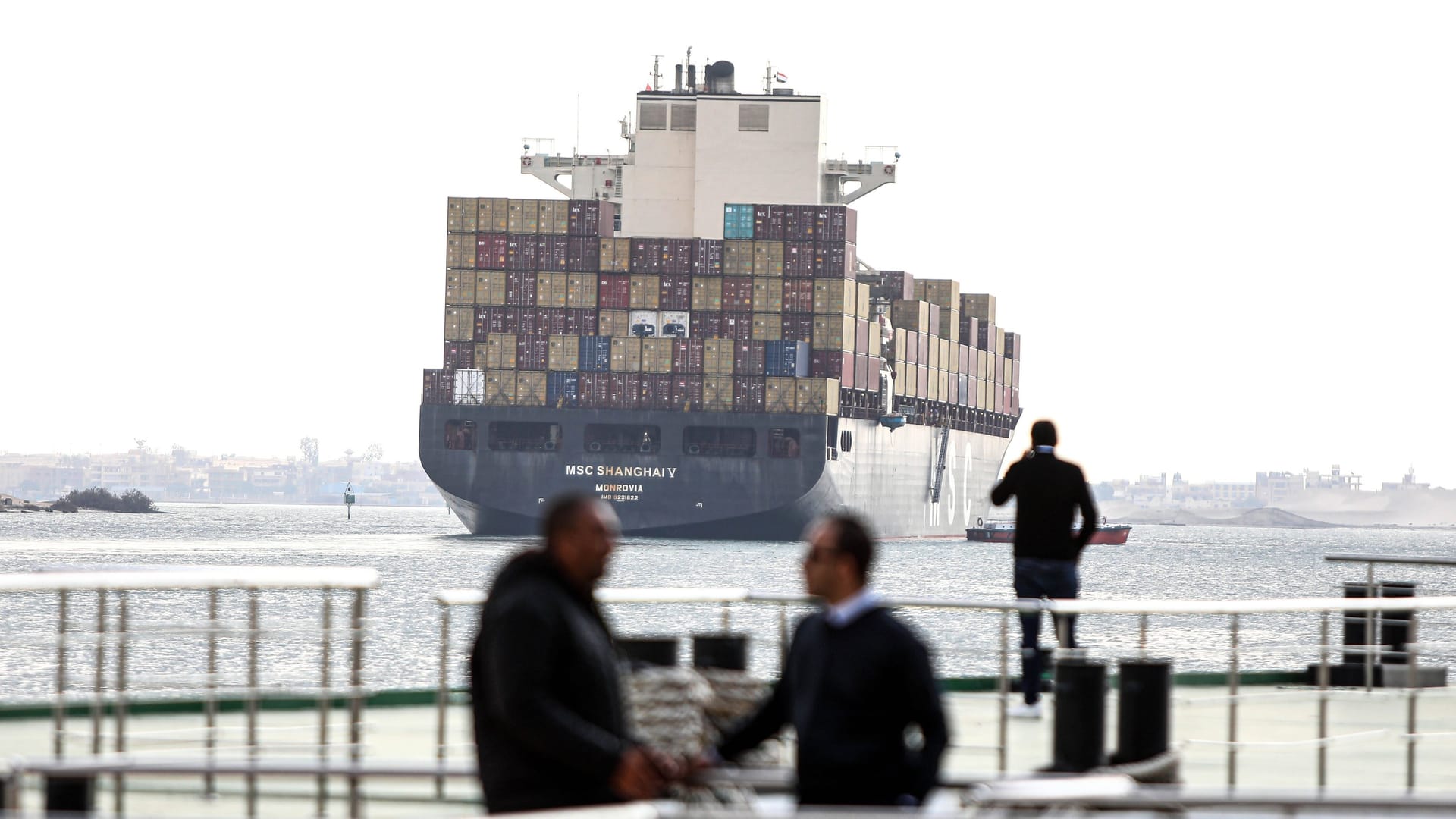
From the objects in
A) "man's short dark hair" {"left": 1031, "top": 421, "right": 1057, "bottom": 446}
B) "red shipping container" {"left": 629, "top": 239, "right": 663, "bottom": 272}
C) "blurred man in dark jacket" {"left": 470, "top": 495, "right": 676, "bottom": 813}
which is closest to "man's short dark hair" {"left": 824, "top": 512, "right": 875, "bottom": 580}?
"blurred man in dark jacket" {"left": 470, "top": 495, "right": 676, "bottom": 813}

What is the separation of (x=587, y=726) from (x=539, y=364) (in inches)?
2611

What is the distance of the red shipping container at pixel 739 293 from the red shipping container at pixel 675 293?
1.29m

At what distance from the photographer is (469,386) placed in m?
69.4

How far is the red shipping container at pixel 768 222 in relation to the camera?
70812 millimetres

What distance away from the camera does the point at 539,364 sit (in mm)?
69625

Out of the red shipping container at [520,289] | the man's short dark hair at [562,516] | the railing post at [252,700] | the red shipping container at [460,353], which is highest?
the red shipping container at [520,289]

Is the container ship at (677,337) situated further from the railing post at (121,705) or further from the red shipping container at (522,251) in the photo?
the railing post at (121,705)

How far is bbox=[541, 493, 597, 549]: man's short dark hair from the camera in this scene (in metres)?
3.69

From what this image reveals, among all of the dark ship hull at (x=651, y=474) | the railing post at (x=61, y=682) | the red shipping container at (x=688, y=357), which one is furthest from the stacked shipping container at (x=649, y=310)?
the railing post at (x=61, y=682)

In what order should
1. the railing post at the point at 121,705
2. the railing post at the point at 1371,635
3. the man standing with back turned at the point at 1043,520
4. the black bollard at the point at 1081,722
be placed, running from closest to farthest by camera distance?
1. the railing post at the point at 121,705
2. the black bollard at the point at 1081,722
3. the man standing with back turned at the point at 1043,520
4. the railing post at the point at 1371,635

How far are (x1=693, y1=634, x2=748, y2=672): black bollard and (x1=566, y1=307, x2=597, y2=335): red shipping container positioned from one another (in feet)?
213

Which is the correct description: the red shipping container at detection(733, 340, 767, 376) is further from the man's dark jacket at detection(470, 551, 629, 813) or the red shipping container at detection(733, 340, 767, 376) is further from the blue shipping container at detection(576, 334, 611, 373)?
the man's dark jacket at detection(470, 551, 629, 813)

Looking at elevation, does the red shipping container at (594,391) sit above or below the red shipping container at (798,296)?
below

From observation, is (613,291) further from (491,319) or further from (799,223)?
(799,223)
